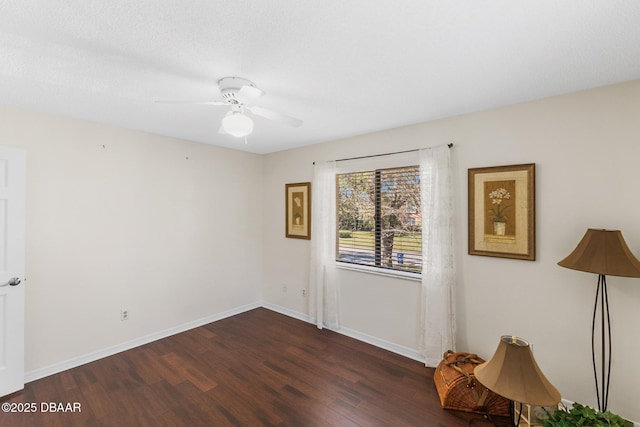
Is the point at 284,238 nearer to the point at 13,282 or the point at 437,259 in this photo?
the point at 437,259

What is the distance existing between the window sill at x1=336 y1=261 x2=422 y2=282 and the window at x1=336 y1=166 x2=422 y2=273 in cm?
6

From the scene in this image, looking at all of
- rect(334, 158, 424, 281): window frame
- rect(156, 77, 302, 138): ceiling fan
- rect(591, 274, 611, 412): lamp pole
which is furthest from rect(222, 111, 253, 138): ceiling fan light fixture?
rect(591, 274, 611, 412): lamp pole

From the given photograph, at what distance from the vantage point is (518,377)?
1373 mm

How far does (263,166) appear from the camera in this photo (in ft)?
15.5

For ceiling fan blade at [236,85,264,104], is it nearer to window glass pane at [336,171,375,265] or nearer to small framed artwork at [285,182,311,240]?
window glass pane at [336,171,375,265]

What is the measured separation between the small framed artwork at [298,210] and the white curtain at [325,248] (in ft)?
0.86

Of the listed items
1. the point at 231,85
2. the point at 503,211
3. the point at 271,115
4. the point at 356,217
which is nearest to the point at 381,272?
the point at 356,217

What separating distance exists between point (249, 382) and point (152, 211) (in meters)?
2.21

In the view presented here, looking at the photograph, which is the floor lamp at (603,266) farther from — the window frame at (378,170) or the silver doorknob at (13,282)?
the silver doorknob at (13,282)

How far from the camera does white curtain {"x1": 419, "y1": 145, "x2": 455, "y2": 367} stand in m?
2.80

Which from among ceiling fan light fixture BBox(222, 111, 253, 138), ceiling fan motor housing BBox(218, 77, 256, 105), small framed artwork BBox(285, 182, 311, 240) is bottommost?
small framed artwork BBox(285, 182, 311, 240)

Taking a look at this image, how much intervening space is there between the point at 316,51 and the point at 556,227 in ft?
7.37

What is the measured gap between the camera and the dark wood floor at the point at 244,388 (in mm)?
2189

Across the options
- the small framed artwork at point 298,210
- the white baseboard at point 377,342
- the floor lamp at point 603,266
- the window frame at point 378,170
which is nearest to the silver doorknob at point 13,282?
the small framed artwork at point 298,210
